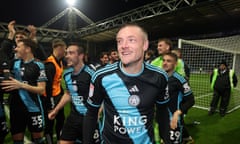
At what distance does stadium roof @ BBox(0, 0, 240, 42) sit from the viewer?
2056cm

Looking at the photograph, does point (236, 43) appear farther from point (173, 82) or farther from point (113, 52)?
point (173, 82)

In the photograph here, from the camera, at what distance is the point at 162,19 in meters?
25.2

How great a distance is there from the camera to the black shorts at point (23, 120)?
339cm

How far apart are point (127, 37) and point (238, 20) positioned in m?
26.3

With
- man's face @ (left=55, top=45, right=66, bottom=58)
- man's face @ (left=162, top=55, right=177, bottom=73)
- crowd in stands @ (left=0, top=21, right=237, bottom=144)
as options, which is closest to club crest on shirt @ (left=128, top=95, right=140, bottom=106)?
crowd in stands @ (left=0, top=21, right=237, bottom=144)

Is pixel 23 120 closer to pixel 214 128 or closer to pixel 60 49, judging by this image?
pixel 60 49

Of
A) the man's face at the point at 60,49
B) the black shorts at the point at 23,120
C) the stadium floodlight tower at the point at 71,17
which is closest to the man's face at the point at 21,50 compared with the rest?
the black shorts at the point at 23,120

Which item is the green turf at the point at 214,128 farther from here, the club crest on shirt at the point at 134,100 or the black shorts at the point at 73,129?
the club crest on shirt at the point at 134,100

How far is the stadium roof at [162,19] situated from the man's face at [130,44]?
1859cm

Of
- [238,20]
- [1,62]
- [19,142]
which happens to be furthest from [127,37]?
[238,20]

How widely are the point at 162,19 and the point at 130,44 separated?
2453cm

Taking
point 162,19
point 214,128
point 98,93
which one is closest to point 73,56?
point 98,93

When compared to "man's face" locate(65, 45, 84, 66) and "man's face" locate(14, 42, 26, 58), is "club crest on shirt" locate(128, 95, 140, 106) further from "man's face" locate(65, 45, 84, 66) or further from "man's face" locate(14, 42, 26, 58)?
"man's face" locate(14, 42, 26, 58)

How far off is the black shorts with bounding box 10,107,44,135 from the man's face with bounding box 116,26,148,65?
2212 millimetres
